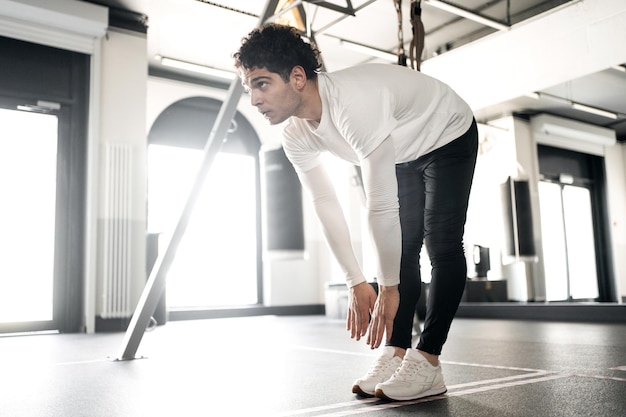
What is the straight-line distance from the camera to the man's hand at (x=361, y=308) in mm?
1366

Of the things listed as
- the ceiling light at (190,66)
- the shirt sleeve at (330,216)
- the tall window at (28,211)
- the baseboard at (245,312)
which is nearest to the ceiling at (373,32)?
the ceiling light at (190,66)

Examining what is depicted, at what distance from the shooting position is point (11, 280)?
16.4ft

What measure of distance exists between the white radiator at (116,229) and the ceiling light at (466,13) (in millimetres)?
3051

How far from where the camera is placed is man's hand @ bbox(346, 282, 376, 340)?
1.37 m

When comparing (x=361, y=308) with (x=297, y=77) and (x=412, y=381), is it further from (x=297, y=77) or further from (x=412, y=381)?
(x=297, y=77)

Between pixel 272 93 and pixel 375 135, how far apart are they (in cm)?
26

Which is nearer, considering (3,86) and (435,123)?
(435,123)

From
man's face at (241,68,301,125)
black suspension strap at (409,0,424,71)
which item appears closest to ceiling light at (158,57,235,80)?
black suspension strap at (409,0,424,71)

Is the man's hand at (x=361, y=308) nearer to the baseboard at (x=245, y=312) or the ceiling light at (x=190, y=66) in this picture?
the ceiling light at (x=190, y=66)

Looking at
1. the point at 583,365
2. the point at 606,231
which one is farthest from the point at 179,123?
the point at 583,365

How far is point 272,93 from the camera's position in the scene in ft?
4.29

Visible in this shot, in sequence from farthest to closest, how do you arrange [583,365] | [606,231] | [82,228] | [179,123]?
[179,123]
[82,228]
[606,231]
[583,365]

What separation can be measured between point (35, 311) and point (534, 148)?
14.7 feet

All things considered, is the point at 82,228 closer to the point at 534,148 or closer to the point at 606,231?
the point at 534,148
